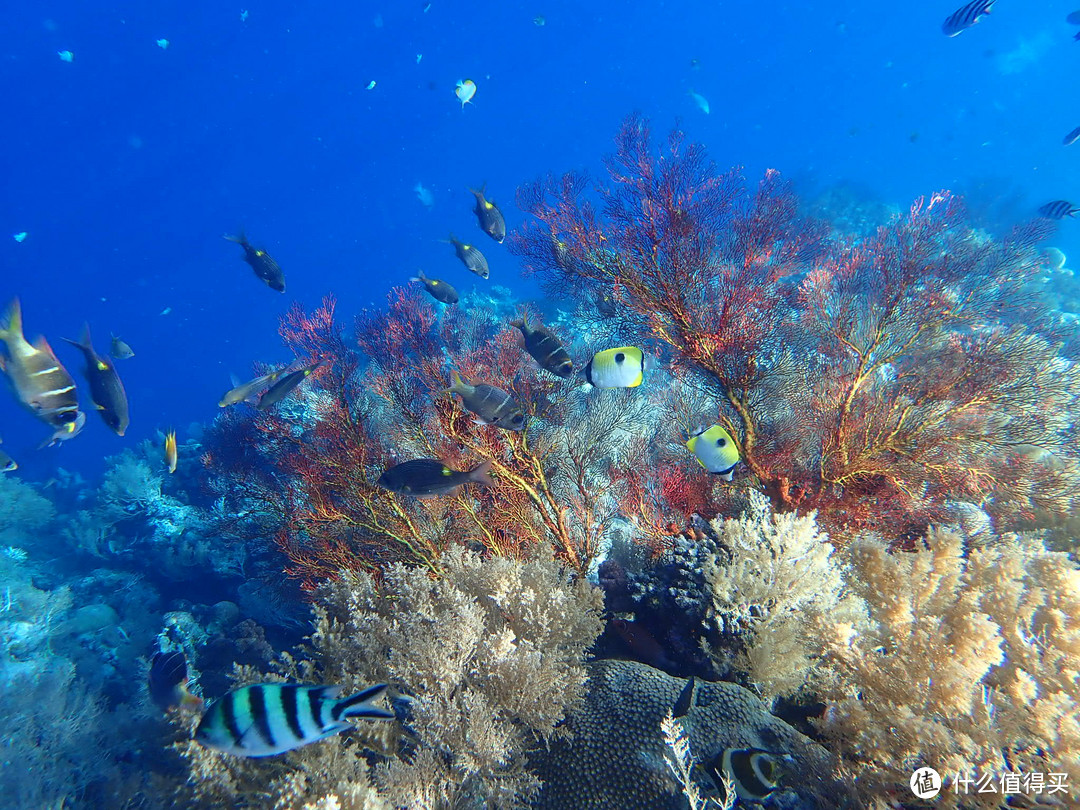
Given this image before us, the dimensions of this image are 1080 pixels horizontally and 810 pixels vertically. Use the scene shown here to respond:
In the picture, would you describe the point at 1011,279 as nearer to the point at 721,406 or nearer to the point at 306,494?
the point at 721,406

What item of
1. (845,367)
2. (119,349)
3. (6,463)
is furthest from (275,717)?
(6,463)

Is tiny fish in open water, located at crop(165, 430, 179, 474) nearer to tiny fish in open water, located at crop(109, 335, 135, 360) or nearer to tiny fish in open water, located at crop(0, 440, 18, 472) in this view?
tiny fish in open water, located at crop(109, 335, 135, 360)

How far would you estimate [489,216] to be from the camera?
21.5 ft

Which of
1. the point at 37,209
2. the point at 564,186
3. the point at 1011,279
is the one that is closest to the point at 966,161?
the point at 1011,279

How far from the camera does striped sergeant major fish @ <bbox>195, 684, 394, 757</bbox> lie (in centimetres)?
176

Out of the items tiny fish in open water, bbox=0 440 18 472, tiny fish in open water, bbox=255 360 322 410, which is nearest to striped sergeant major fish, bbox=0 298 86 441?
tiny fish in open water, bbox=255 360 322 410

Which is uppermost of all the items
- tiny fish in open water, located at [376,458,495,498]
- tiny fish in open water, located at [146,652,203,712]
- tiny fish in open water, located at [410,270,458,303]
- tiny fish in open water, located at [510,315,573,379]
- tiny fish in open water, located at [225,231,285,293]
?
tiny fish in open water, located at [225,231,285,293]

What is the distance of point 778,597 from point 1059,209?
39.6 feet

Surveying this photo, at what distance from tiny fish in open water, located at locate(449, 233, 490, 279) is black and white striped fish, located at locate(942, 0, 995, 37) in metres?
9.43

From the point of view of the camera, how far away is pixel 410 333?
619 centimetres

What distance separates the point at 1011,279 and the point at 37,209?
101929mm

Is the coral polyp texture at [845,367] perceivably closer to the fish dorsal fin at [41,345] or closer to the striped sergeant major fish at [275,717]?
the striped sergeant major fish at [275,717]

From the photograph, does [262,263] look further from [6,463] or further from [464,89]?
[464,89]

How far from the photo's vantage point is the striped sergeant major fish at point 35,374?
8.25ft
